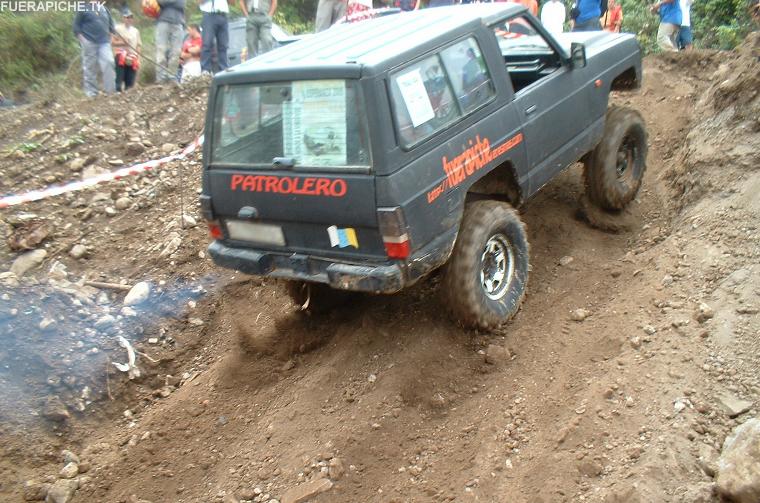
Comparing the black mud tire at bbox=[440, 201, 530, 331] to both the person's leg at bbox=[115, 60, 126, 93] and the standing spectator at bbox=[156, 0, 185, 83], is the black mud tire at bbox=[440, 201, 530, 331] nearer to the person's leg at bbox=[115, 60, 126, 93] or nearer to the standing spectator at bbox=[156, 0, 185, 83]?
the standing spectator at bbox=[156, 0, 185, 83]

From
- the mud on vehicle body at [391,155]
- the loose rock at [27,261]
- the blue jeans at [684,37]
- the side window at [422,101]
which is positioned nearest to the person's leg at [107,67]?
the loose rock at [27,261]

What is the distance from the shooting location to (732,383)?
358 cm

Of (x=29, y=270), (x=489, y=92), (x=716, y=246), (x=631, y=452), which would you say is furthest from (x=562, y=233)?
(x=29, y=270)

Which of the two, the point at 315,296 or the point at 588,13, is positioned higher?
the point at 588,13

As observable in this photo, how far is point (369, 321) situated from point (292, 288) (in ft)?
2.21

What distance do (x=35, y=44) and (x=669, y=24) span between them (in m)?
12.5

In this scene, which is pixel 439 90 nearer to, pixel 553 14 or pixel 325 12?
pixel 553 14

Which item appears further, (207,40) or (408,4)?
(408,4)

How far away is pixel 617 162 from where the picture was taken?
19.5 ft

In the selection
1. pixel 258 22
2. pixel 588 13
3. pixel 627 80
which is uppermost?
pixel 258 22

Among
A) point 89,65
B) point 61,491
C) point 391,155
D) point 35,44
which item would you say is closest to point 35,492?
point 61,491

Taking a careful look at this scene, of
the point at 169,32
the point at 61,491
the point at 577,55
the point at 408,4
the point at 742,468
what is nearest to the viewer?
the point at 742,468

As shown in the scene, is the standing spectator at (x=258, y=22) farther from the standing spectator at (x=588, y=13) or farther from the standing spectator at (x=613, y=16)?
the standing spectator at (x=613, y=16)

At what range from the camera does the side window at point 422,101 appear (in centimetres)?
390
